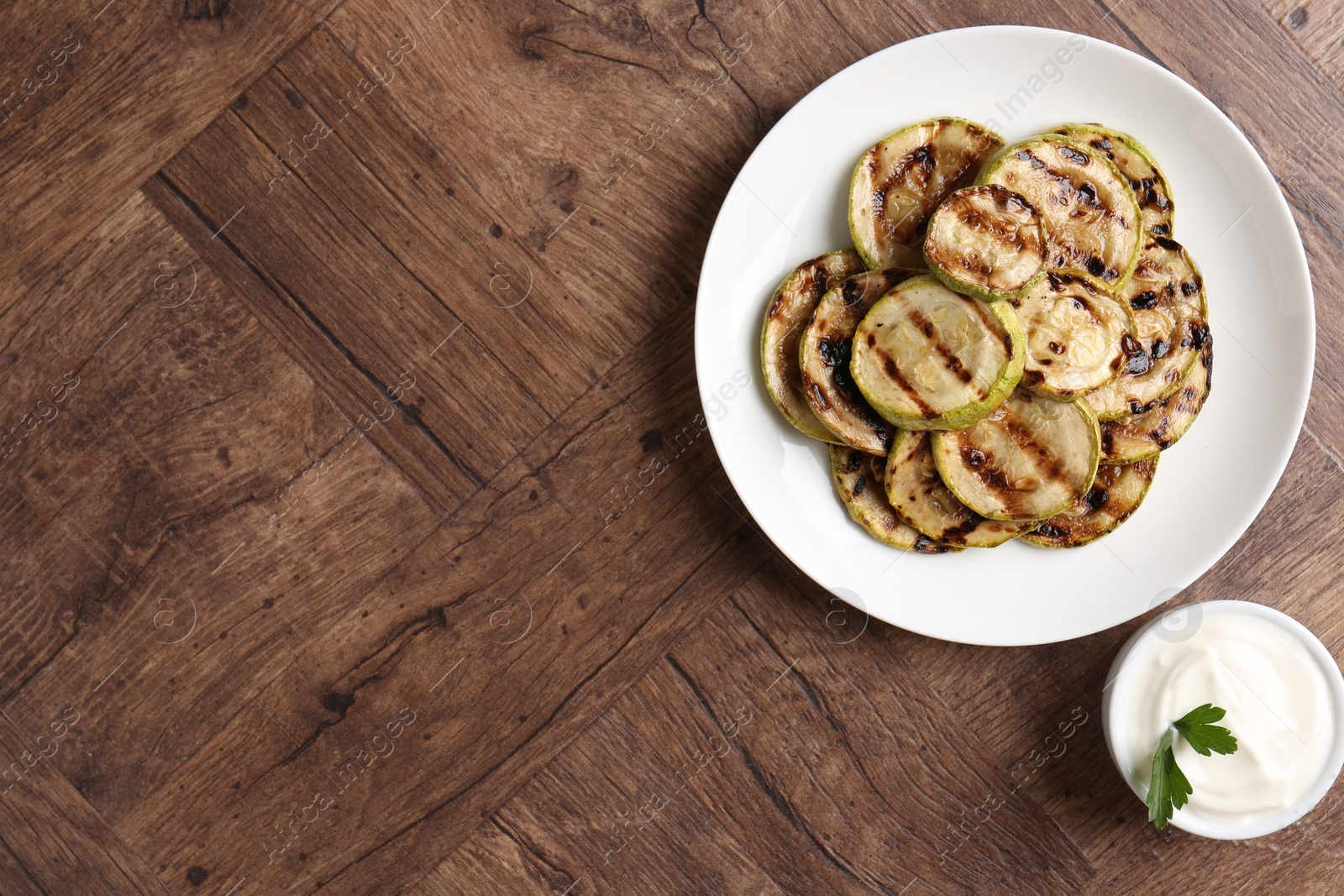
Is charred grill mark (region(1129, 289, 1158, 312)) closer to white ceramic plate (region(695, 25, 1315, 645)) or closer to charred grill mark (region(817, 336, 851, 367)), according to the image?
white ceramic plate (region(695, 25, 1315, 645))

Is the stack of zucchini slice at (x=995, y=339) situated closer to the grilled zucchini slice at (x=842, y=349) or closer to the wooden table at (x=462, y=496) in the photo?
the grilled zucchini slice at (x=842, y=349)

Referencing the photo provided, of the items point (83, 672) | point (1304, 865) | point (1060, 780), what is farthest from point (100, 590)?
point (1304, 865)

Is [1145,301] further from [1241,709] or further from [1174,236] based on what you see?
[1241,709]

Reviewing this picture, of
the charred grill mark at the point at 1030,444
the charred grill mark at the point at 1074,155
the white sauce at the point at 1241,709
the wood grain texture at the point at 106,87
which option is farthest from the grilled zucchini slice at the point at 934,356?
the wood grain texture at the point at 106,87

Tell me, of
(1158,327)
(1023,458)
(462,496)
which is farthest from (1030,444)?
(462,496)

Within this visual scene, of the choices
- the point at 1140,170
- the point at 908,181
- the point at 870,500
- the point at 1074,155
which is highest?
the point at 908,181

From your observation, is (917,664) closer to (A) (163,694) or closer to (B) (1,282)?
(A) (163,694)

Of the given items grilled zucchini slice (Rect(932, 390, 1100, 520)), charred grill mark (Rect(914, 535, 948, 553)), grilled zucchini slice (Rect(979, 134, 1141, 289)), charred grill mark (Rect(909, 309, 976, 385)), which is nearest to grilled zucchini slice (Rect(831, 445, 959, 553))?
charred grill mark (Rect(914, 535, 948, 553))
